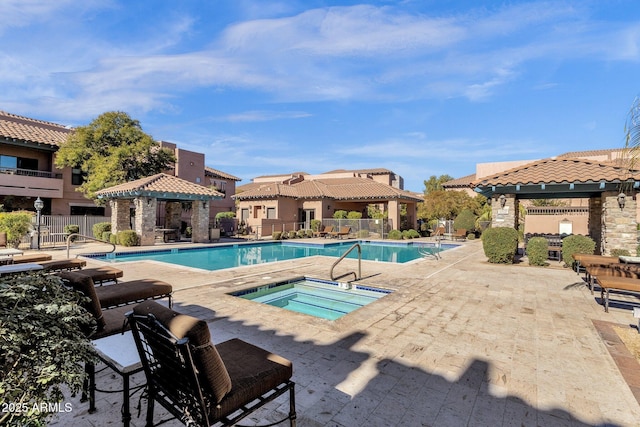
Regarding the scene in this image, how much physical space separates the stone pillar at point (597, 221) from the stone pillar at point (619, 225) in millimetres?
1050

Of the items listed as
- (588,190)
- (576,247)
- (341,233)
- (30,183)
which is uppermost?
(30,183)

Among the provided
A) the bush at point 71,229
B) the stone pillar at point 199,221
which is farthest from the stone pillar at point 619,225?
the bush at point 71,229

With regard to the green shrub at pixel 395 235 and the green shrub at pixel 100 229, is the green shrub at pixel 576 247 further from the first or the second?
the green shrub at pixel 100 229

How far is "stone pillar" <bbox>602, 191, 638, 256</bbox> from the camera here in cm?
1043

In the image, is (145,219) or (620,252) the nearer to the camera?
(620,252)

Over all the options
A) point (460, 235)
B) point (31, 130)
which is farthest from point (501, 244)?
point (31, 130)

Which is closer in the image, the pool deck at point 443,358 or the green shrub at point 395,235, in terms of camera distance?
the pool deck at point 443,358

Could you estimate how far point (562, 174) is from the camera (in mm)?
11648

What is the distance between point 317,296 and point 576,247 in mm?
9040

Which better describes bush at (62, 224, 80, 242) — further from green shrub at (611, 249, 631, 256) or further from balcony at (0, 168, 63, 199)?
green shrub at (611, 249, 631, 256)

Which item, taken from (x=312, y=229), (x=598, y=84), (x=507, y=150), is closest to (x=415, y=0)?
(x=598, y=84)

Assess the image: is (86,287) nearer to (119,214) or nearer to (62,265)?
(62,265)

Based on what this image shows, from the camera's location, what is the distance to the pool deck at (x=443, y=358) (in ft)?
9.14

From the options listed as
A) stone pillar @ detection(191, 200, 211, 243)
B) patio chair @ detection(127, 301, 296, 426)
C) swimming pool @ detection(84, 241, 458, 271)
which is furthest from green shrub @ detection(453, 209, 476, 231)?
patio chair @ detection(127, 301, 296, 426)
